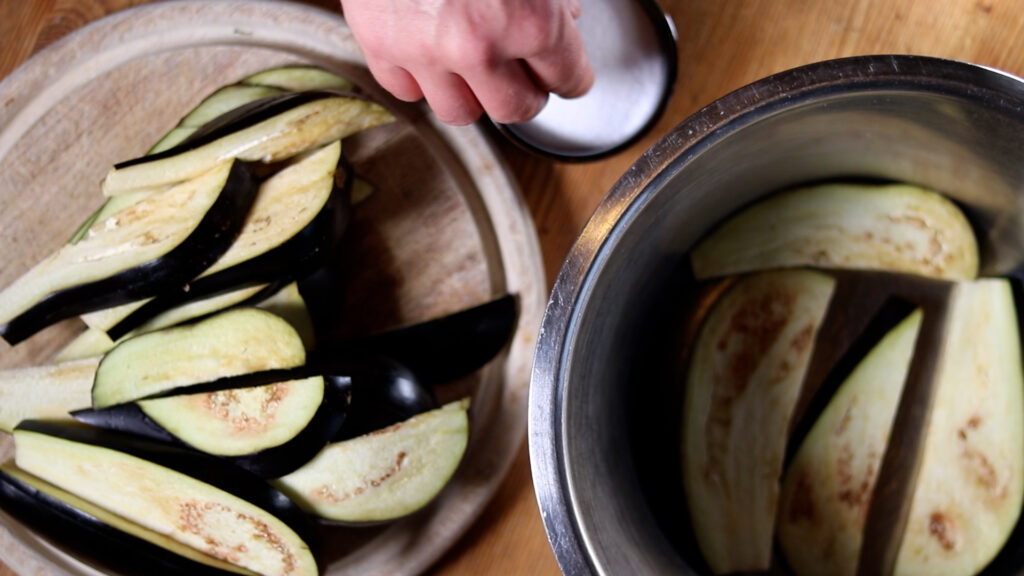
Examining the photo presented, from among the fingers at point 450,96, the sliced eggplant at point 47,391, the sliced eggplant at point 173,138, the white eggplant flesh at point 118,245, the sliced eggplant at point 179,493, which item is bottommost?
the sliced eggplant at point 179,493

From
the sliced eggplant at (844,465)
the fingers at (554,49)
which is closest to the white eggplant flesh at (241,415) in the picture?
the fingers at (554,49)

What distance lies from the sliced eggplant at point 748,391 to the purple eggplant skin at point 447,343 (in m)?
0.29

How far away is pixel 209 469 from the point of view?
3.63 feet

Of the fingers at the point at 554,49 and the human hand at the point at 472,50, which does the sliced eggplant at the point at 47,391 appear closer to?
the human hand at the point at 472,50

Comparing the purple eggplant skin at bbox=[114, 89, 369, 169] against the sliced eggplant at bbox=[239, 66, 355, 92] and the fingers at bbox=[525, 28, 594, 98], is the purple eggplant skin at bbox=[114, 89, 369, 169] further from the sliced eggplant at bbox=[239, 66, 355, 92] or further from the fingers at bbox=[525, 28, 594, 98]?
the fingers at bbox=[525, 28, 594, 98]

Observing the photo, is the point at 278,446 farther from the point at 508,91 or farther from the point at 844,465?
the point at 844,465

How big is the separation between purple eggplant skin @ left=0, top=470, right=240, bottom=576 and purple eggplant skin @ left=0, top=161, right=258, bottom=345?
222 mm

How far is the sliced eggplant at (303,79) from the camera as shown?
118 centimetres

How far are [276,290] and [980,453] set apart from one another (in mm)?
1006

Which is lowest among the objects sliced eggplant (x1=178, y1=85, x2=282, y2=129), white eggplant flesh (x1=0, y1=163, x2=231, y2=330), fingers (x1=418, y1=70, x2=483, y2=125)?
white eggplant flesh (x1=0, y1=163, x2=231, y2=330)

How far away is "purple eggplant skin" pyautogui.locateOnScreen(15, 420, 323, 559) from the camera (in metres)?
1.08

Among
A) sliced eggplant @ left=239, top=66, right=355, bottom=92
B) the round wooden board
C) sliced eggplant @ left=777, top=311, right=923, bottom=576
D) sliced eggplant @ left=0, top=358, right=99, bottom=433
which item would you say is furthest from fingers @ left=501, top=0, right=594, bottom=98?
sliced eggplant @ left=0, top=358, right=99, bottom=433

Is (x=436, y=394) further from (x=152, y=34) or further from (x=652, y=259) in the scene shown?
(x=152, y=34)

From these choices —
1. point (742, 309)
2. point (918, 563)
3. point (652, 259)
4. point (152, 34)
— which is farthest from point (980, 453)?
point (152, 34)
